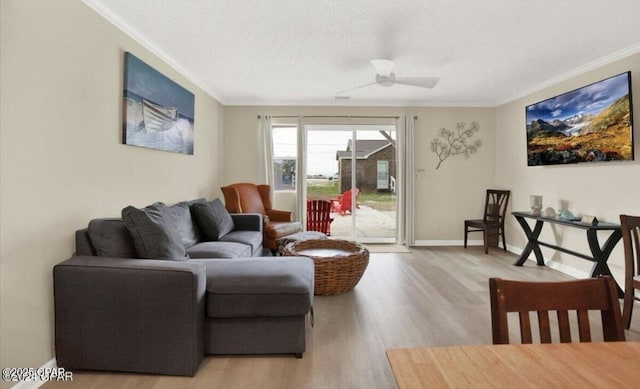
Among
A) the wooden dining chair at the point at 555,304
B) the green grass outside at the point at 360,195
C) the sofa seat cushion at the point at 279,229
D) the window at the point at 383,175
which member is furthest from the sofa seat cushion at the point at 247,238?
the wooden dining chair at the point at 555,304

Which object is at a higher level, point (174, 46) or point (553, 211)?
point (174, 46)

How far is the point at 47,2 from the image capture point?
2.02 meters

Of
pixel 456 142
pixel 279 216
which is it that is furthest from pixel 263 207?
pixel 456 142

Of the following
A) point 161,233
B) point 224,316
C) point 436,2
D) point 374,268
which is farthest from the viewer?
point 374,268

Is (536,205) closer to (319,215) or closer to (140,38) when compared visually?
(319,215)

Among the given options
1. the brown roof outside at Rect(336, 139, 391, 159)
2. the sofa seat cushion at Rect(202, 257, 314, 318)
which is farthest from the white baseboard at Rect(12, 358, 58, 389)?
the brown roof outside at Rect(336, 139, 391, 159)

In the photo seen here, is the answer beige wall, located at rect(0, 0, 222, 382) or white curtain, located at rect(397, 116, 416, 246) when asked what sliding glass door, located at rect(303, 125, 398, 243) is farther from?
beige wall, located at rect(0, 0, 222, 382)

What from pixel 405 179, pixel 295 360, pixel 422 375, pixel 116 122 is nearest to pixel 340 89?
pixel 405 179

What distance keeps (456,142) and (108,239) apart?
5.32 m

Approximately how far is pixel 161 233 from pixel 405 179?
4312mm

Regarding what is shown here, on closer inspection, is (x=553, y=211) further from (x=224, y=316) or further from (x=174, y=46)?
(x=174, y=46)

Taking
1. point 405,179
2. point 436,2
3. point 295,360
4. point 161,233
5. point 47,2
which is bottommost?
point 295,360

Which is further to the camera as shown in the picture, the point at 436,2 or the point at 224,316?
the point at 436,2

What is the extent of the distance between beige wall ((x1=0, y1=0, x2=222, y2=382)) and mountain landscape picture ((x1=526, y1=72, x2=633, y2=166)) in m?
4.58
